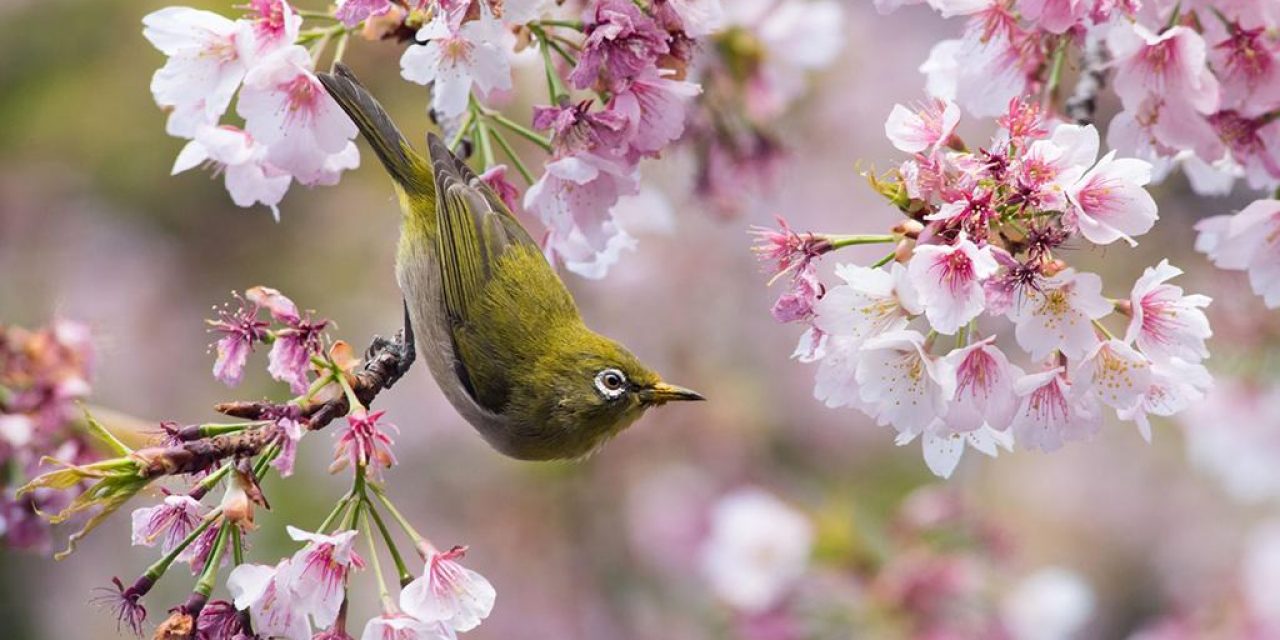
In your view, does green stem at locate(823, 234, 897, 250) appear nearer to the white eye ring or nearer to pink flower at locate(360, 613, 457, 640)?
pink flower at locate(360, 613, 457, 640)

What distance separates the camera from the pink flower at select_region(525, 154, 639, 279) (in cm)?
257

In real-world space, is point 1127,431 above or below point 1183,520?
above

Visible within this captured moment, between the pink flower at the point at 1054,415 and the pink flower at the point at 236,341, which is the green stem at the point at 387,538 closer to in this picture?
the pink flower at the point at 236,341

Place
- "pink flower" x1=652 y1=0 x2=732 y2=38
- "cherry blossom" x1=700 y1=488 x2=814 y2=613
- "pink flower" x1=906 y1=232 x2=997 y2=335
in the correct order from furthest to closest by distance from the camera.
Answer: "cherry blossom" x1=700 y1=488 x2=814 y2=613, "pink flower" x1=652 y1=0 x2=732 y2=38, "pink flower" x1=906 y1=232 x2=997 y2=335

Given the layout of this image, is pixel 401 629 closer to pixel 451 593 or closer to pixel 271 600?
pixel 451 593

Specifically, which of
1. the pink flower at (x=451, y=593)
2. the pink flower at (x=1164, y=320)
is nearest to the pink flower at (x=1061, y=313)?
the pink flower at (x=1164, y=320)

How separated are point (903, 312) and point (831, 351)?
0.14 m

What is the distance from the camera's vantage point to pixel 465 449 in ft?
25.2

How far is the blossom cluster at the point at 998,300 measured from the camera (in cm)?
206

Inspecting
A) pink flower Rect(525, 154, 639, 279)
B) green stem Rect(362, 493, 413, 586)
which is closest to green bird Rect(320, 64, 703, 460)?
pink flower Rect(525, 154, 639, 279)

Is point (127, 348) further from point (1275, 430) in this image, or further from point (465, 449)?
point (1275, 430)

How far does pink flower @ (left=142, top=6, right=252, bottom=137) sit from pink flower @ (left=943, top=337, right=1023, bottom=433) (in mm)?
1342

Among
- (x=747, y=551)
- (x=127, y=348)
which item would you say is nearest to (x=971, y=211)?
(x=747, y=551)

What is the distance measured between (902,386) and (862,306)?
0.14 meters
